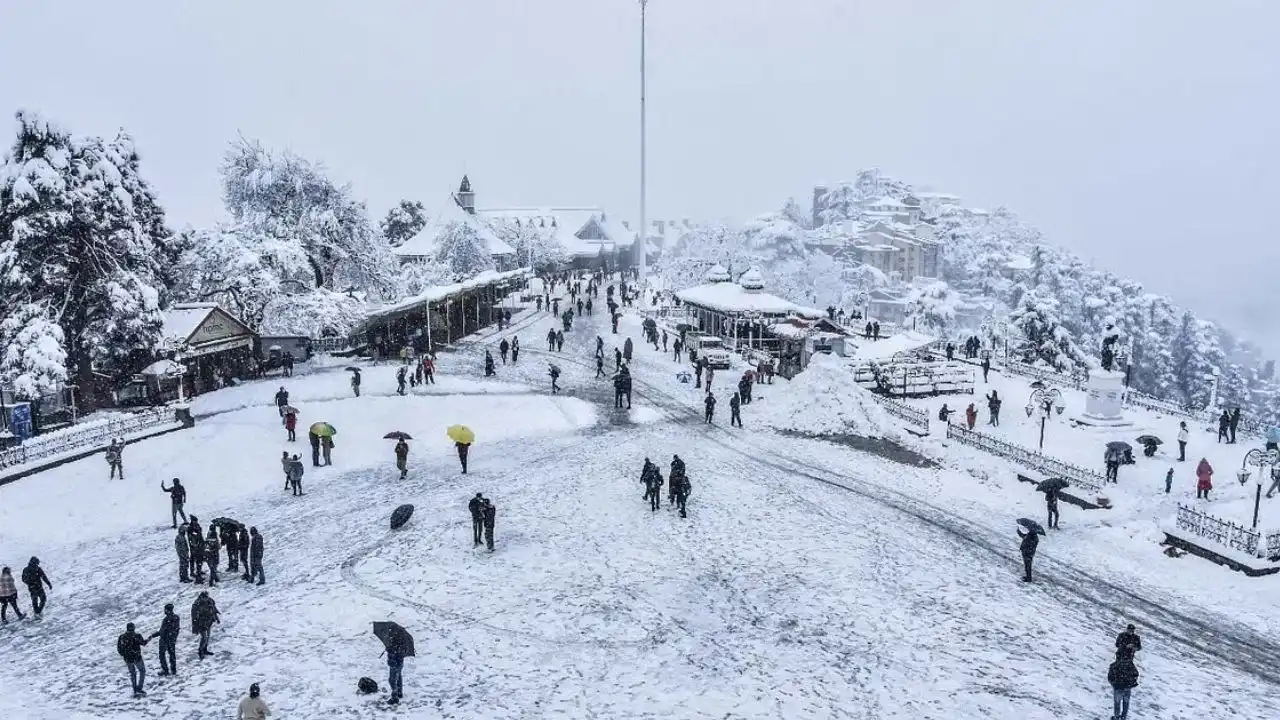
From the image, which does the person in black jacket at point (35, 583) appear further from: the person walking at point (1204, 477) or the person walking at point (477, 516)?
the person walking at point (1204, 477)

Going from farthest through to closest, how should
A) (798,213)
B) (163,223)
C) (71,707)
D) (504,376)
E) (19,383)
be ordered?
(798,213), (163,223), (504,376), (19,383), (71,707)

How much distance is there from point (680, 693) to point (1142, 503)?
1591 centimetres

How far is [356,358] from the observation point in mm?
37938

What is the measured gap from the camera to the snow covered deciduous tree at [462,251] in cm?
6419

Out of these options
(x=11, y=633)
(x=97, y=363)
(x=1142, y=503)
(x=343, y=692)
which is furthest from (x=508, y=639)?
(x=97, y=363)

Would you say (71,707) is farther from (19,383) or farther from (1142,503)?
(1142,503)

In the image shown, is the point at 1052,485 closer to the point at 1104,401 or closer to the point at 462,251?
the point at 1104,401

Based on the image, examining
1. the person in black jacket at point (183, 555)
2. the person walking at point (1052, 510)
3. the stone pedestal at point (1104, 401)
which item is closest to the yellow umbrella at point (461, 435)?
the person in black jacket at point (183, 555)

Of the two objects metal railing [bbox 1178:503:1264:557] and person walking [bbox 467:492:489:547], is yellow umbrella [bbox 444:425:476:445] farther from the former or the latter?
metal railing [bbox 1178:503:1264:557]

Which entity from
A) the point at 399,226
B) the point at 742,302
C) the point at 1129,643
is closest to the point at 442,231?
the point at 399,226

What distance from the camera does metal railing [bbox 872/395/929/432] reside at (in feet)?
93.2

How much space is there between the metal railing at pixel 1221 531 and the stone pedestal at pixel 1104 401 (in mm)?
11487

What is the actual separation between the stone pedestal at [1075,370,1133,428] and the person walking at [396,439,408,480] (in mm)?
23762

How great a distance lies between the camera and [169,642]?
12.1 m
